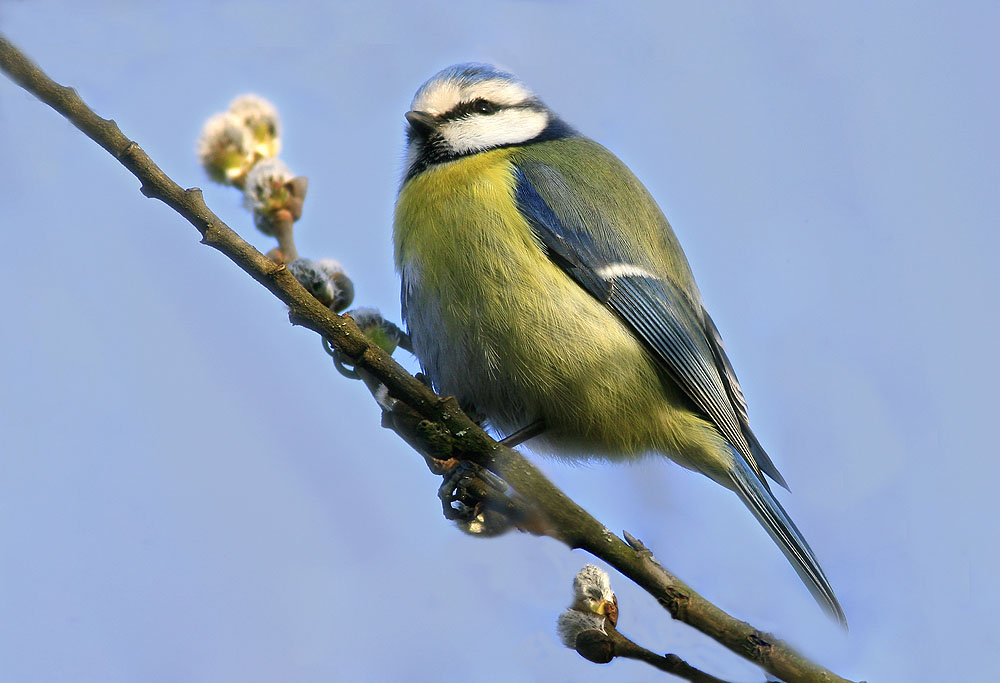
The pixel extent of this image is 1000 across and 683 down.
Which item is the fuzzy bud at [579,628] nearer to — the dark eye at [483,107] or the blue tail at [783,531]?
the blue tail at [783,531]

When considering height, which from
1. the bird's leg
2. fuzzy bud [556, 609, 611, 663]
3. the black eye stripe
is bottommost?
fuzzy bud [556, 609, 611, 663]

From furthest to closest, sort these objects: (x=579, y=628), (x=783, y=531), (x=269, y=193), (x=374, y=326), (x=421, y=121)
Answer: (x=421, y=121), (x=783, y=531), (x=374, y=326), (x=269, y=193), (x=579, y=628)

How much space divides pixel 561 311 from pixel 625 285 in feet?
0.74

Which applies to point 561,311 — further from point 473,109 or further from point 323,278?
point 473,109

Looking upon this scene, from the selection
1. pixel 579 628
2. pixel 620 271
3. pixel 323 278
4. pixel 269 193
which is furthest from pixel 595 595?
pixel 620 271

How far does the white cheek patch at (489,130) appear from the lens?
243 cm

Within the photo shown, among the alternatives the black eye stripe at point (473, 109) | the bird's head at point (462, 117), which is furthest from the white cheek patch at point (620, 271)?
the black eye stripe at point (473, 109)

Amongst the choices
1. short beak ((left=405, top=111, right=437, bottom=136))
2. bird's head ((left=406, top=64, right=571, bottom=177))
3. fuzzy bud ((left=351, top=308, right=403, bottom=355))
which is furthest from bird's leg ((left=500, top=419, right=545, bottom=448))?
short beak ((left=405, top=111, right=437, bottom=136))

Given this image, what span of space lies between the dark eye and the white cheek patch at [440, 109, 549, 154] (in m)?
0.01

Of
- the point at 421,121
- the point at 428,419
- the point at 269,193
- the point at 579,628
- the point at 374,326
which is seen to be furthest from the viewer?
the point at 421,121

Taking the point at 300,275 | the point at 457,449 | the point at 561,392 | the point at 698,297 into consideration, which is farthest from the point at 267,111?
the point at 698,297

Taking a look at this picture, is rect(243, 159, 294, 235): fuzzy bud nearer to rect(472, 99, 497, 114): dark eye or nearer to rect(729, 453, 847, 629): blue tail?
rect(472, 99, 497, 114): dark eye

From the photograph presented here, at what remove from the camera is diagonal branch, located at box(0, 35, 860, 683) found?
1.11 meters

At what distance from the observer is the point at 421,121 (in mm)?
2410
